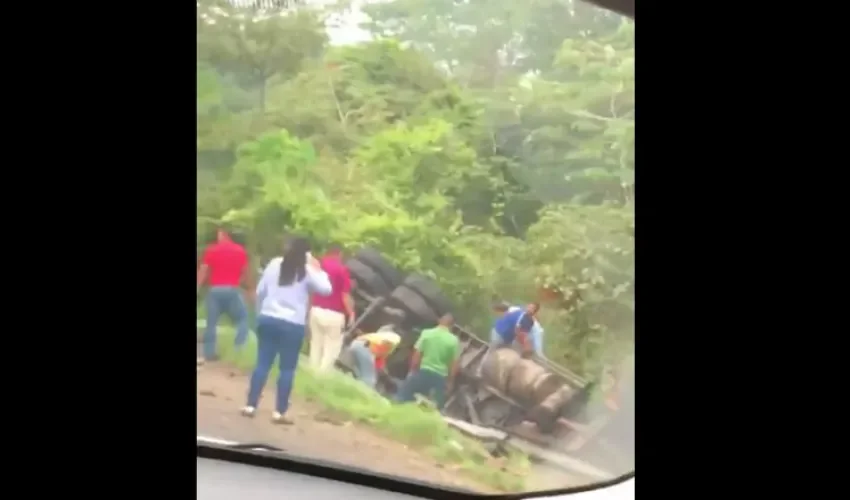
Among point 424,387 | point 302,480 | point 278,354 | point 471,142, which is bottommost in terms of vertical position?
point 302,480

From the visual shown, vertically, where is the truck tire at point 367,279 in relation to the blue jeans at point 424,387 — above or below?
above

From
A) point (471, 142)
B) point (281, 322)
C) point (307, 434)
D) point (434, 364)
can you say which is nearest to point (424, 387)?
point (434, 364)

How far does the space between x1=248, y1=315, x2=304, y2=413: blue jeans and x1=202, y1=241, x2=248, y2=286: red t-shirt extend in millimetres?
170

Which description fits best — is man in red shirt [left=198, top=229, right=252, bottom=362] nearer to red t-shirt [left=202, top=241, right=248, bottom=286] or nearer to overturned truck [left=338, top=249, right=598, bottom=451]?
red t-shirt [left=202, top=241, right=248, bottom=286]

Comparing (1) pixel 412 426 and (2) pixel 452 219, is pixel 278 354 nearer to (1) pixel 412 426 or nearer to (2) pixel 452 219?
(1) pixel 412 426

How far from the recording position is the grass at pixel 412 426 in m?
2.46

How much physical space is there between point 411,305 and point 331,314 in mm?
286

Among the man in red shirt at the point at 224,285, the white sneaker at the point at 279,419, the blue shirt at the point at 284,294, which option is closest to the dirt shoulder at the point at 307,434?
the white sneaker at the point at 279,419

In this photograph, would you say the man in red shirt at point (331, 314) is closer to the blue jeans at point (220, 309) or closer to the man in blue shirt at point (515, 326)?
the blue jeans at point (220, 309)

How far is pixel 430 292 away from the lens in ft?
8.28

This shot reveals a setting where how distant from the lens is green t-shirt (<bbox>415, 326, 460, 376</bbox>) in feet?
8.20

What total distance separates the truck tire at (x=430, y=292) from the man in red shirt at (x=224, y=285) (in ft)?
1.88
